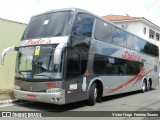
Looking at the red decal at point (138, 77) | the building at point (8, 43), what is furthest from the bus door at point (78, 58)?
the building at point (8, 43)

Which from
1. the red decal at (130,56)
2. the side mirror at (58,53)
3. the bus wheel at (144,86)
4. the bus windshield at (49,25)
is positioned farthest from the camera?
the bus wheel at (144,86)

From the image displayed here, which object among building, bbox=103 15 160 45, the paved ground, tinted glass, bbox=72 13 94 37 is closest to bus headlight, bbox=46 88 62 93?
tinted glass, bbox=72 13 94 37

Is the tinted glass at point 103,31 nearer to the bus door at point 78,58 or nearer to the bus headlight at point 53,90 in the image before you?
the bus door at point 78,58

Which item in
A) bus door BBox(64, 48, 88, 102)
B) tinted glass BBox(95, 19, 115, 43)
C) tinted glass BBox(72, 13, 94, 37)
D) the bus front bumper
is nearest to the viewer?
the bus front bumper

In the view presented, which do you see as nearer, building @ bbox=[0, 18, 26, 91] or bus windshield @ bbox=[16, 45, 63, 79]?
bus windshield @ bbox=[16, 45, 63, 79]

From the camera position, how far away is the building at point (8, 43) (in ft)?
50.4

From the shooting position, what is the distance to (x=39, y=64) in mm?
10508

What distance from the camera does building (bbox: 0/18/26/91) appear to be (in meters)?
15.4

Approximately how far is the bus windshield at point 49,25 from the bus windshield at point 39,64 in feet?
1.92

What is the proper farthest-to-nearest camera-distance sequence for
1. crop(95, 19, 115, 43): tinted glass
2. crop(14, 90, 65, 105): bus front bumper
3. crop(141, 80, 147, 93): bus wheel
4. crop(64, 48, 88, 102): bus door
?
crop(141, 80, 147, 93): bus wheel, crop(95, 19, 115, 43): tinted glass, crop(64, 48, 88, 102): bus door, crop(14, 90, 65, 105): bus front bumper

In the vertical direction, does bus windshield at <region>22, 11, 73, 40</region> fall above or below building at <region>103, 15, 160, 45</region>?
below

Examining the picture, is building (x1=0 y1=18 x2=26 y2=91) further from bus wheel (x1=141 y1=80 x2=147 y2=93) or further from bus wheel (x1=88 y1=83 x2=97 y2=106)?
bus wheel (x1=141 y1=80 x2=147 y2=93)

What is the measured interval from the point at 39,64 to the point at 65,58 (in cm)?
102

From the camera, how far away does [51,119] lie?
905 cm
